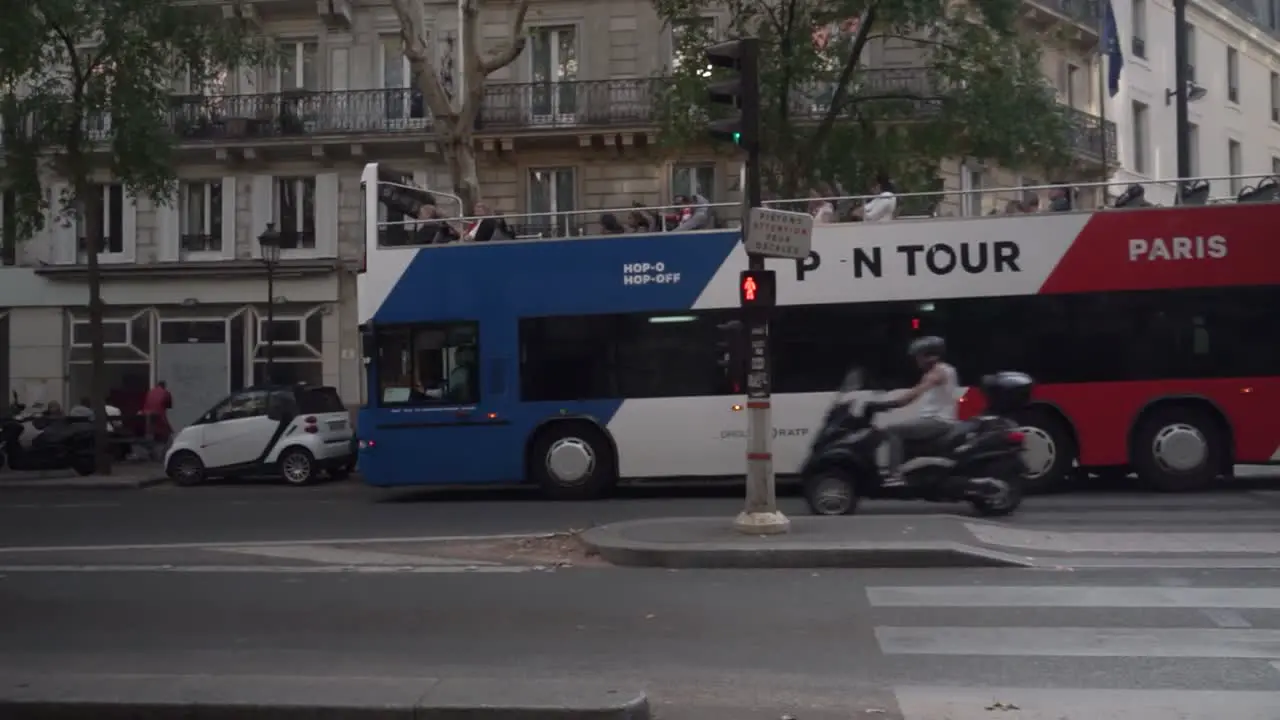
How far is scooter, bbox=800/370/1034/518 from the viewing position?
12898 millimetres

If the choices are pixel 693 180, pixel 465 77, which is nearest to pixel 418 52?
pixel 465 77

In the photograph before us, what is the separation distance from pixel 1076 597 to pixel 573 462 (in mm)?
8770

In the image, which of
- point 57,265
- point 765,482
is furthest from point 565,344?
point 57,265

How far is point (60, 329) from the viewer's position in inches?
1222

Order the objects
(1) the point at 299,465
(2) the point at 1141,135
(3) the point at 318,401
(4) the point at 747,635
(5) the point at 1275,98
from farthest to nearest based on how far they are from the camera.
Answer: (5) the point at 1275,98 → (2) the point at 1141,135 → (3) the point at 318,401 → (1) the point at 299,465 → (4) the point at 747,635

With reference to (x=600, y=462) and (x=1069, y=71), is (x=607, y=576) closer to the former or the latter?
(x=600, y=462)

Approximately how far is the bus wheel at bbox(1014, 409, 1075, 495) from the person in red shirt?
18.0 meters

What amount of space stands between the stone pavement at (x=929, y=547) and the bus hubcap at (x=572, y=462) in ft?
15.4

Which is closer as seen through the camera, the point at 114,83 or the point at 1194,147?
the point at 114,83

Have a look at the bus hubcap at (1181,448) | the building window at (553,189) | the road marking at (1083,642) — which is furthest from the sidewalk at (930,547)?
the building window at (553,189)

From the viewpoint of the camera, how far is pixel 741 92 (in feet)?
36.7

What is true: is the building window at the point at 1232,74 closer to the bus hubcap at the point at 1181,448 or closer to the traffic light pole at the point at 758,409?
the bus hubcap at the point at 1181,448

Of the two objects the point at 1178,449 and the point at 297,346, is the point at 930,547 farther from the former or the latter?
the point at 297,346

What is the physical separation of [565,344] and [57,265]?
18.9m
